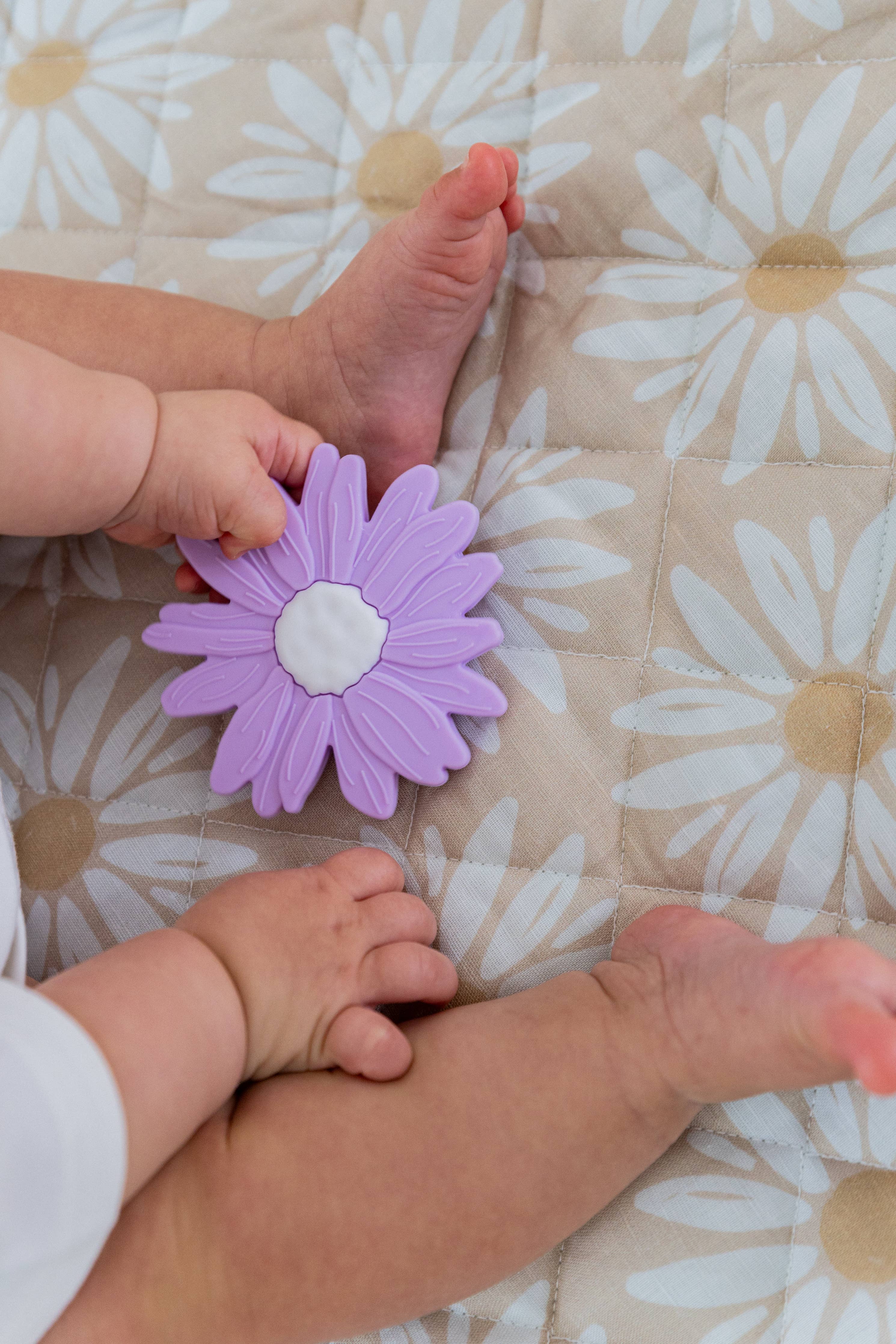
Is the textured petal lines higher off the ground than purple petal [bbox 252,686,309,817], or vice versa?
the textured petal lines

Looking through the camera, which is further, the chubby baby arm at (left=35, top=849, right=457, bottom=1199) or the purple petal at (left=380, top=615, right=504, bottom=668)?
the purple petal at (left=380, top=615, right=504, bottom=668)

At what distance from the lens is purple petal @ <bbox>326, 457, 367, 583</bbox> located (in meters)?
0.70

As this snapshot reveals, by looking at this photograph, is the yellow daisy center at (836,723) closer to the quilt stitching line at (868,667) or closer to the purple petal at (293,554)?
the quilt stitching line at (868,667)

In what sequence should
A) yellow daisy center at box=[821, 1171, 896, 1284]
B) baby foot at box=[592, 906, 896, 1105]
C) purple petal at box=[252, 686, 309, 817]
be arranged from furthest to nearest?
1. purple petal at box=[252, 686, 309, 817]
2. yellow daisy center at box=[821, 1171, 896, 1284]
3. baby foot at box=[592, 906, 896, 1105]

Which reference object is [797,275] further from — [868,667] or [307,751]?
[307,751]

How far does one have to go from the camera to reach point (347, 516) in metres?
0.70

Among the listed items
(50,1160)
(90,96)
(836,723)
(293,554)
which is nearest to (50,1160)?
(50,1160)

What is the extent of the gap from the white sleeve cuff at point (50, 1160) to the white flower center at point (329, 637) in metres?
0.26

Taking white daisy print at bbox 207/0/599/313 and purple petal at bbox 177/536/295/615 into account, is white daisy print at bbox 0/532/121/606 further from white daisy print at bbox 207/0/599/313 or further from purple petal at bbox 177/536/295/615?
white daisy print at bbox 207/0/599/313

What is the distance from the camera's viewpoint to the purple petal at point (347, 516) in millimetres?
696

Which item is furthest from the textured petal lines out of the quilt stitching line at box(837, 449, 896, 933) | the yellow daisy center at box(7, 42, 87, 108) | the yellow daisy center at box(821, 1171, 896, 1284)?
the yellow daisy center at box(7, 42, 87, 108)

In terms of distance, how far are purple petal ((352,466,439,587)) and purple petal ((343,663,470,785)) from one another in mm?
69

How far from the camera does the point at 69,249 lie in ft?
2.80

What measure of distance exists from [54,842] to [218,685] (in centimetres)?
18
